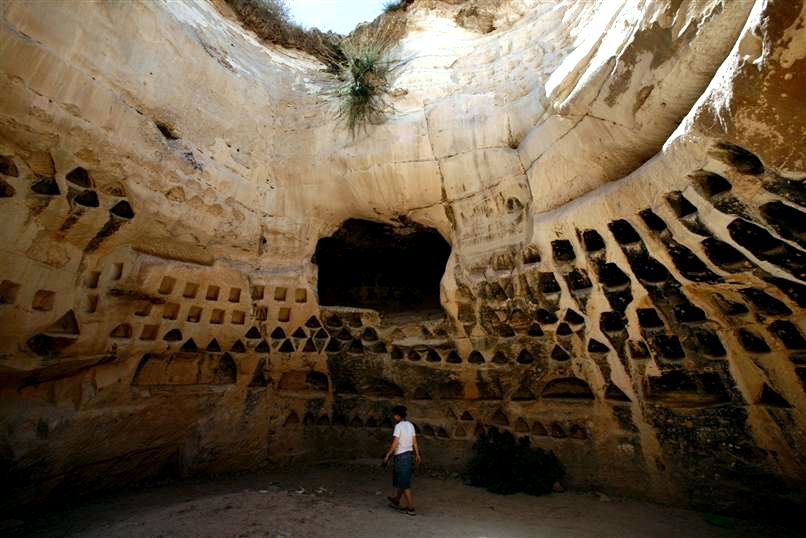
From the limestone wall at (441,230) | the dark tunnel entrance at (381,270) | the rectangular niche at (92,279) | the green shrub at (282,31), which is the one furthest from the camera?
the dark tunnel entrance at (381,270)

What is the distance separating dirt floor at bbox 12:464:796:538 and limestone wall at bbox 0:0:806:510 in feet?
1.22

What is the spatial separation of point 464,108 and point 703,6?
3150 mm

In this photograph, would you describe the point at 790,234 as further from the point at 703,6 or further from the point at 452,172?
the point at 452,172

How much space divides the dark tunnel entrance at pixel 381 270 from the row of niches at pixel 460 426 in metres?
2.07

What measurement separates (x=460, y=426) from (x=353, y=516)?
249 cm

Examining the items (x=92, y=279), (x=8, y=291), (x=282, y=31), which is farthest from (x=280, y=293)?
(x=282, y=31)

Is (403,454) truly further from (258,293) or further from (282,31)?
(282,31)

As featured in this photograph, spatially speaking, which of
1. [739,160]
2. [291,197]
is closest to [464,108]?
[291,197]

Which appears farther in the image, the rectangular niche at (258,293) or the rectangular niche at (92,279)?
the rectangular niche at (258,293)

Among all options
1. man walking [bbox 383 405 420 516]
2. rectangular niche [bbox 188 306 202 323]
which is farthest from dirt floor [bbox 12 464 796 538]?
rectangular niche [bbox 188 306 202 323]

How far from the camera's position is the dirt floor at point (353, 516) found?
4.22m

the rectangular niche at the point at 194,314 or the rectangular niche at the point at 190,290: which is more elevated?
the rectangular niche at the point at 190,290

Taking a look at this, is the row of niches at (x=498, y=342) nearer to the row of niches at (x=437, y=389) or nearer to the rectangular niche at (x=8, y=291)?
the row of niches at (x=437, y=389)

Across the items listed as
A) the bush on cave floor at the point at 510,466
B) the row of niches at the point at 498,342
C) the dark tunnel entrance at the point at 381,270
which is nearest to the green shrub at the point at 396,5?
the dark tunnel entrance at the point at 381,270
